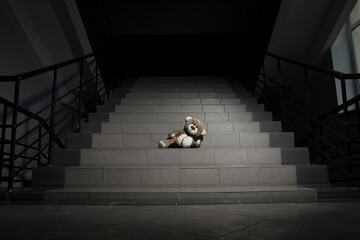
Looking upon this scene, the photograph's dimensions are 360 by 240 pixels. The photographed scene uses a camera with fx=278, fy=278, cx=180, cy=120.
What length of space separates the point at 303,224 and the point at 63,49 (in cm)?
384

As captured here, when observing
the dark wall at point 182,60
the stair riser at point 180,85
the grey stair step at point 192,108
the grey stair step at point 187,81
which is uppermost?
the dark wall at point 182,60

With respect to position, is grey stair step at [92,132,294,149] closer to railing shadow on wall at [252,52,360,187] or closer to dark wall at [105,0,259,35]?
railing shadow on wall at [252,52,360,187]

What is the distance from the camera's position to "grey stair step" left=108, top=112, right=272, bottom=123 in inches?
138

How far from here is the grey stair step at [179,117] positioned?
3518 millimetres

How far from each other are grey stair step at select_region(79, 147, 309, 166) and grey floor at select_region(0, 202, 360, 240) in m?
0.92

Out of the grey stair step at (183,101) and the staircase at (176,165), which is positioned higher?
the grey stair step at (183,101)

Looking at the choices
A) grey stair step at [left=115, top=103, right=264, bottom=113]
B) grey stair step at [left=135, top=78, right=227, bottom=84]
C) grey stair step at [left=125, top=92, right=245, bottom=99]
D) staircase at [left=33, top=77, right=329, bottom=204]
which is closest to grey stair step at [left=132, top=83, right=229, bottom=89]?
grey stair step at [left=135, top=78, right=227, bottom=84]

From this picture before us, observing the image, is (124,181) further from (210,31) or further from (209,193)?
(210,31)

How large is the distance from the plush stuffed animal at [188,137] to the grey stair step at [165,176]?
18.6 inches

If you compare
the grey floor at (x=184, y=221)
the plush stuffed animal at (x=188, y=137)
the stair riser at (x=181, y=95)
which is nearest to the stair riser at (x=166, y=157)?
the plush stuffed animal at (x=188, y=137)

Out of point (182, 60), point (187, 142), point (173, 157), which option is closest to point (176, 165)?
point (173, 157)

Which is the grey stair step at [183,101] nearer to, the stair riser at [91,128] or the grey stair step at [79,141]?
the stair riser at [91,128]

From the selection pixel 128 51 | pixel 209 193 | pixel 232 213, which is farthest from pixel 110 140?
pixel 128 51

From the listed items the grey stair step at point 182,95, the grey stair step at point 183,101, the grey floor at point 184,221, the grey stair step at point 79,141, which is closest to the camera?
the grey floor at point 184,221
